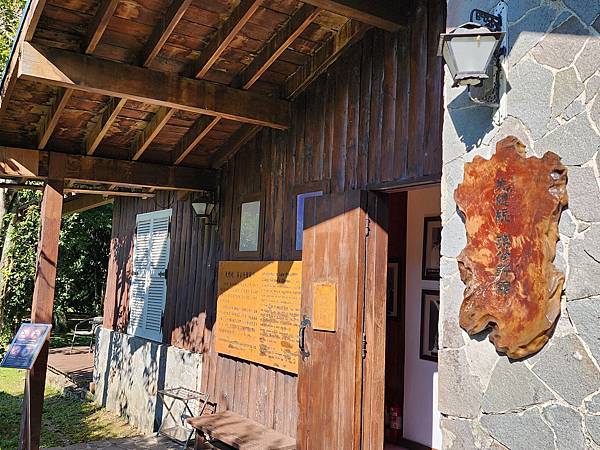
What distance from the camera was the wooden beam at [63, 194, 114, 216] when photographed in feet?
25.2

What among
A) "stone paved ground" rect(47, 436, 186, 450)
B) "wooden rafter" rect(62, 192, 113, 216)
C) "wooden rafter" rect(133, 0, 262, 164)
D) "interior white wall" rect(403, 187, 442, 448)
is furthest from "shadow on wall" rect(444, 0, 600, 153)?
"wooden rafter" rect(62, 192, 113, 216)

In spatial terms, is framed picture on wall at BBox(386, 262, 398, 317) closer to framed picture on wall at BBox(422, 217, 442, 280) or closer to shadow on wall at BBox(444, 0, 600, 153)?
framed picture on wall at BBox(422, 217, 442, 280)

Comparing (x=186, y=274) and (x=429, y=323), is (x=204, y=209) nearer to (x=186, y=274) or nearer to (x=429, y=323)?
(x=186, y=274)

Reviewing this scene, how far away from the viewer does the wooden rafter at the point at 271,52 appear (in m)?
3.72

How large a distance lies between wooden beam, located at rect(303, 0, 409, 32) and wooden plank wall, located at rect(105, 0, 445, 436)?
0.34ft

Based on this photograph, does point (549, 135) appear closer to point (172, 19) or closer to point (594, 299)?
point (594, 299)

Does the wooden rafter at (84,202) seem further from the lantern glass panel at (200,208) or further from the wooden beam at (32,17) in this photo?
the wooden beam at (32,17)

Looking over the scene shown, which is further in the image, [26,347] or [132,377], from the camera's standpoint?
[132,377]

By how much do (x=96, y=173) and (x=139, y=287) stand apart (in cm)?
237

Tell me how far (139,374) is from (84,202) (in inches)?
103

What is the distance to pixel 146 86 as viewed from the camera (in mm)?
3912

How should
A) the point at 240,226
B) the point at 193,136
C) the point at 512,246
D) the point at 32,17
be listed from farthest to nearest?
the point at 240,226, the point at 193,136, the point at 32,17, the point at 512,246

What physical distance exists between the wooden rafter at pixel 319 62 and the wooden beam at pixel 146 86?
0.19 m

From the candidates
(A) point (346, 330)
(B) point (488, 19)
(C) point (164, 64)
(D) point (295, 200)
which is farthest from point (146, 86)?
(B) point (488, 19)
